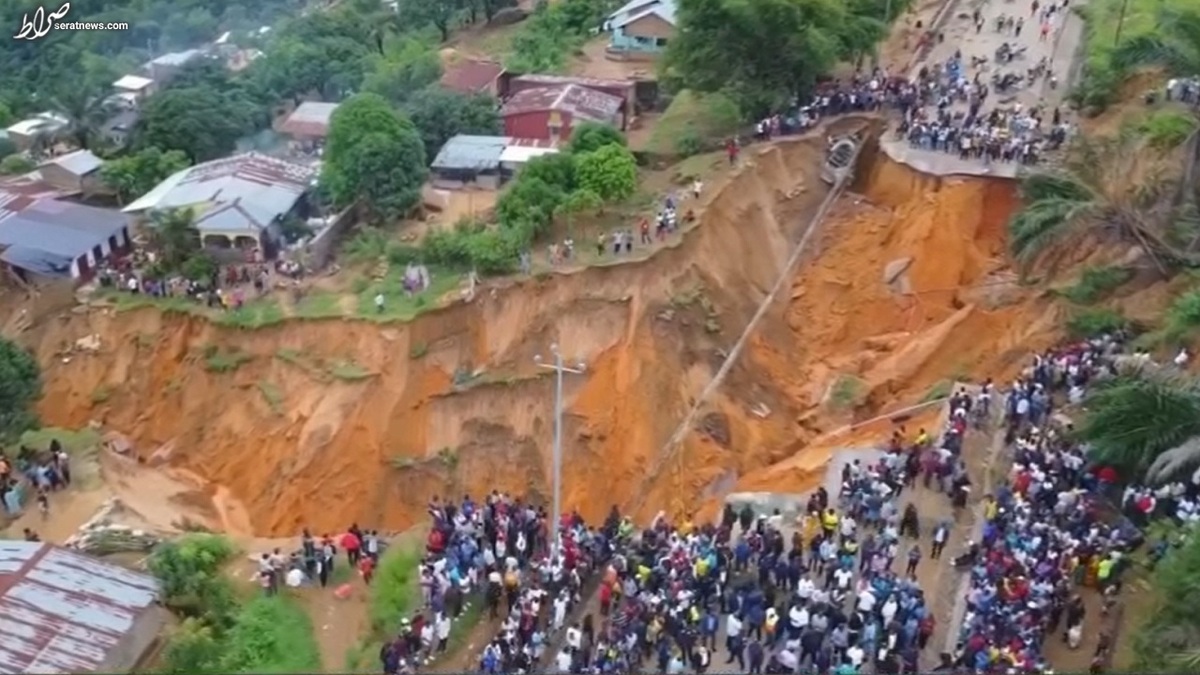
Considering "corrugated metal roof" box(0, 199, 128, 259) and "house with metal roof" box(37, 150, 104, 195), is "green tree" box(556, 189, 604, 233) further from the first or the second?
"house with metal roof" box(37, 150, 104, 195)

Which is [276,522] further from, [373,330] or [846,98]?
[846,98]

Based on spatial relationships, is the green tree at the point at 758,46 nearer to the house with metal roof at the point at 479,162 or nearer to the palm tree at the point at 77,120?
the house with metal roof at the point at 479,162

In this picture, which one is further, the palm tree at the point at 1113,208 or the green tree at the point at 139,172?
the green tree at the point at 139,172

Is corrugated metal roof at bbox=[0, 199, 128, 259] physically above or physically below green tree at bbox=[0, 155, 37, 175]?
above

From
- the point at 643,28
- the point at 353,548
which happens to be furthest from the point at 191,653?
the point at 643,28

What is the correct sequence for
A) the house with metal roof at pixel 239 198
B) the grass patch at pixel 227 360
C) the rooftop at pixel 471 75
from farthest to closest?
the rooftop at pixel 471 75 < the house with metal roof at pixel 239 198 < the grass patch at pixel 227 360

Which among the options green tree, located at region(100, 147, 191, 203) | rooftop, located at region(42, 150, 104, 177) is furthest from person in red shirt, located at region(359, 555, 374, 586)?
rooftop, located at region(42, 150, 104, 177)

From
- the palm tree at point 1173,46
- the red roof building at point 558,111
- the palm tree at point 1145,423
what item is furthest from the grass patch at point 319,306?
the palm tree at point 1173,46
